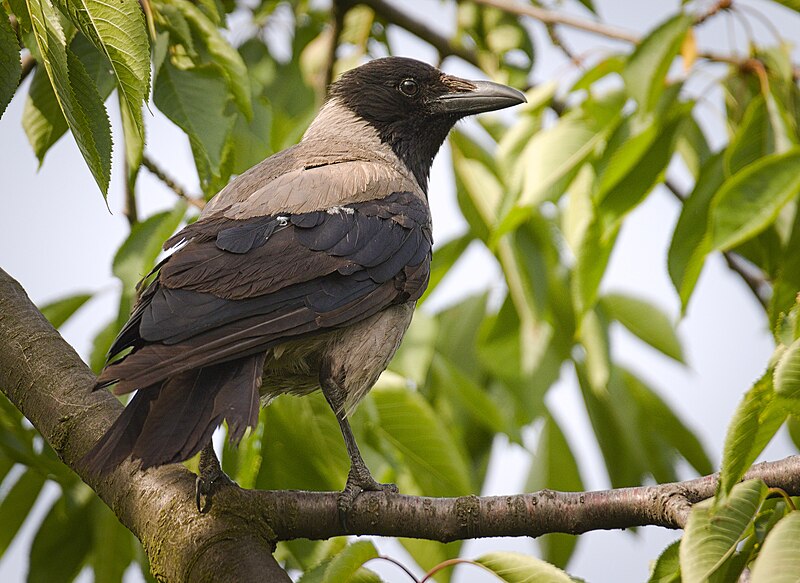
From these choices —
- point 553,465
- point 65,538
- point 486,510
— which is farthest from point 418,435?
point 65,538

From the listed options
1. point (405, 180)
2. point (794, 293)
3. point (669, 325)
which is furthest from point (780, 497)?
point (669, 325)

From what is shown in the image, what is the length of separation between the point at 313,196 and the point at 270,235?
1.27ft

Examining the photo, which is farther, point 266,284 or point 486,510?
point 266,284

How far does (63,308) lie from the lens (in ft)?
14.7

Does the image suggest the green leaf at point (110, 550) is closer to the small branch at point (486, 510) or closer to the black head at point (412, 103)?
the small branch at point (486, 510)

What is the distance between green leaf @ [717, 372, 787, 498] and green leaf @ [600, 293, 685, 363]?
128 inches

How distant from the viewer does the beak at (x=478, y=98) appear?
4.91m

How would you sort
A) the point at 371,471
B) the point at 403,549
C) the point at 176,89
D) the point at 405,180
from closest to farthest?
1. the point at 176,89
2. the point at 371,471
3. the point at 403,549
4. the point at 405,180

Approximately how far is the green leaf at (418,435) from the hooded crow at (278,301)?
203 millimetres

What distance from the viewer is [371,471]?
3.82m

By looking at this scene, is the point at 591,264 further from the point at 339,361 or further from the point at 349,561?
the point at 349,561

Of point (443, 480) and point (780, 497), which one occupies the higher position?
point (780, 497)

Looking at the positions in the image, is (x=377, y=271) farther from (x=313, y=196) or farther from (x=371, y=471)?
(x=371, y=471)

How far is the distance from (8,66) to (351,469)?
5.58 feet
